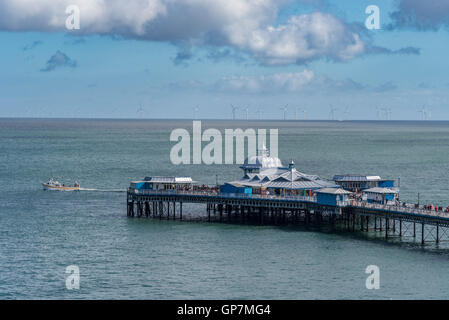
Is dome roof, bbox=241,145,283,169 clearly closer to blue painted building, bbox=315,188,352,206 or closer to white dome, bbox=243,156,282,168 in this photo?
white dome, bbox=243,156,282,168

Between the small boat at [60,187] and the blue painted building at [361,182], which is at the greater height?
the blue painted building at [361,182]

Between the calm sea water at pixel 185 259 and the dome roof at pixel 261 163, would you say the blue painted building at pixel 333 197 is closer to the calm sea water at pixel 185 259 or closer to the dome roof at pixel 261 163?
the calm sea water at pixel 185 259

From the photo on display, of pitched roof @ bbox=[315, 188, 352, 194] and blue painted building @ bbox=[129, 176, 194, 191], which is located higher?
blue painted building @ bbox=[129, 176, 194, 191]

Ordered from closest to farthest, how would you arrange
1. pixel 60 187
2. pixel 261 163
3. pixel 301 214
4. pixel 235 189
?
pixel 235 189
pixel 301 214
pixel 261 163
pixel 60 187

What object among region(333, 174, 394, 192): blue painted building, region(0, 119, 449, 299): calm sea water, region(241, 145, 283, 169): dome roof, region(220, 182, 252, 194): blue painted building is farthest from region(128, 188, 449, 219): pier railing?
region(241, 145, 283, 169): dome roof

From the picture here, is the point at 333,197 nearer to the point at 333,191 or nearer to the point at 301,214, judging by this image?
the point at 333,191

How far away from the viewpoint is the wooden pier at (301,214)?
7904 cm

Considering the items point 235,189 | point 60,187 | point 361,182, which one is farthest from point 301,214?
point 60,187

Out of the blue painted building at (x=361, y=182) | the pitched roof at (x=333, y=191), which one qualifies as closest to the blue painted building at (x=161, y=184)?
the pitched roof at (x=333, y=191)

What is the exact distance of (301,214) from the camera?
96.1 meters

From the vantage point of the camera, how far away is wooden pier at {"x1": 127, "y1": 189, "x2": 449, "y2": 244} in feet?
259

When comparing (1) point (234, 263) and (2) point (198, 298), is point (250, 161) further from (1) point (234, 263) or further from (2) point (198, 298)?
(2) point (198, 298)
